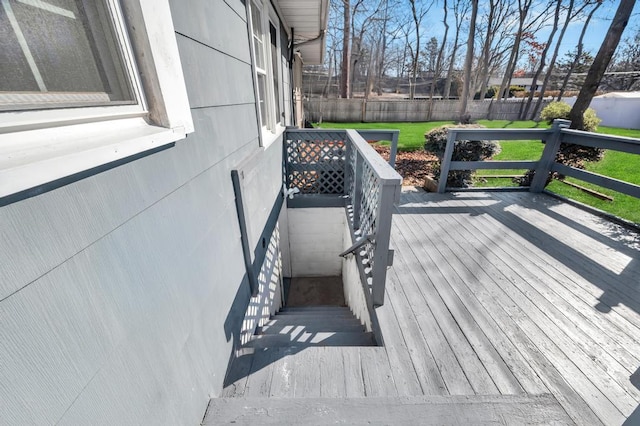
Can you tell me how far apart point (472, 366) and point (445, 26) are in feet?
77.6

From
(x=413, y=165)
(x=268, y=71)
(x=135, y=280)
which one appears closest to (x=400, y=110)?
(x=413, y=165)

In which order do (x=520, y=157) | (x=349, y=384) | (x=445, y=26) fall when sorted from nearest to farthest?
1. (x=349, y=384)
2. (x=520, y=157)
3. (x=445, y=26)

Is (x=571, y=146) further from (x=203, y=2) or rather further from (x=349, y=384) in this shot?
(x=203, y=2)

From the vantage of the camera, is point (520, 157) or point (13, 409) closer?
point (13, 409)

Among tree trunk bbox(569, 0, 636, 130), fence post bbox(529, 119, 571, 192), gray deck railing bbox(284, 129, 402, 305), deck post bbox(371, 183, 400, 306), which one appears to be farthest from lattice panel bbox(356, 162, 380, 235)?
tree trunk bbox(569, 0, 636, 130)

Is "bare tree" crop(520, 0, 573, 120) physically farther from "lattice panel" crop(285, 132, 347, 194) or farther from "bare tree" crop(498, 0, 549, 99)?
"lattice panel" crop(285, 132, 347, 194)

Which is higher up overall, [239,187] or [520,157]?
[239,187]

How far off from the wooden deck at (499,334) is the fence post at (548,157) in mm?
1292

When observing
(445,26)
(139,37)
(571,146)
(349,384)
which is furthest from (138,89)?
(445,26)

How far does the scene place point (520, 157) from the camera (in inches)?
269

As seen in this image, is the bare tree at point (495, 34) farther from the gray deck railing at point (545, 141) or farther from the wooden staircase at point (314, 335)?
the wooden staircase at point (314, 335)

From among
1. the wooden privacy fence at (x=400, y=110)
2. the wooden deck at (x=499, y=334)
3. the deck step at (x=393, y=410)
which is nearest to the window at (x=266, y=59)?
the wooden deck at (x=499, y=334)

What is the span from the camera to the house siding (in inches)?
21.2

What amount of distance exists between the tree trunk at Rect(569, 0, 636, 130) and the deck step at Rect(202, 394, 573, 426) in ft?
22.6
